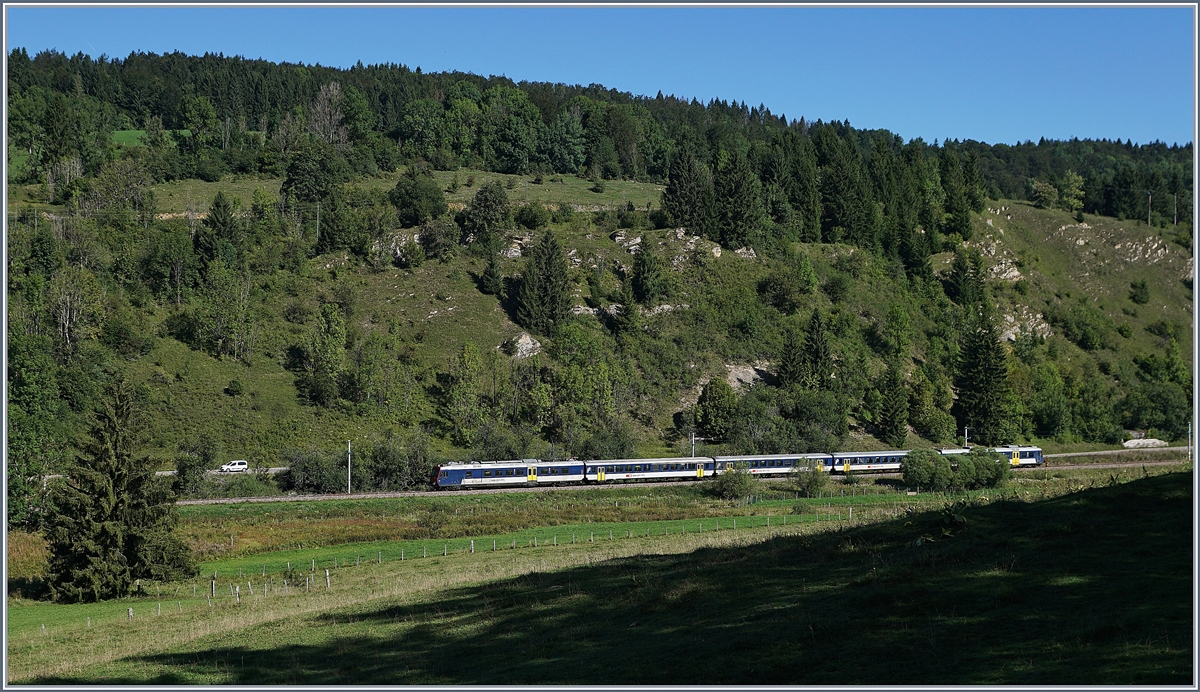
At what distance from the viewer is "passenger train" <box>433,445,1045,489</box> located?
260 feet

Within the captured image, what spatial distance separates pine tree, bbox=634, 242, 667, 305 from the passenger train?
110 ft

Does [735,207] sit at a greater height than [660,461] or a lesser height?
greater

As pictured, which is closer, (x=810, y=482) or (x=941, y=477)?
(x=941, y=477)

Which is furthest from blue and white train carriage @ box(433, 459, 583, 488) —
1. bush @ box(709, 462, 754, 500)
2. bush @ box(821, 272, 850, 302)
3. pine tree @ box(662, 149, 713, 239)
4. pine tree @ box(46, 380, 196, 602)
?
bush @ box(821, 272, 850, 302)

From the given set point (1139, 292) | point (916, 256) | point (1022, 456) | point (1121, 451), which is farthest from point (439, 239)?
point (1139, 292)

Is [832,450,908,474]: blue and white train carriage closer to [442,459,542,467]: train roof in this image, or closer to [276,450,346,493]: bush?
[442,459,542,467]: train roof

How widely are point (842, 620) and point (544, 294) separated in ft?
288

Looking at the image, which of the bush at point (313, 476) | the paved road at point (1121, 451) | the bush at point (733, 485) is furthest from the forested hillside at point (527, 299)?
the bush at point (733, 485)

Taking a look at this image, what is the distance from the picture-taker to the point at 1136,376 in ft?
408

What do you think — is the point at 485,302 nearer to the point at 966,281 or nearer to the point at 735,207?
the point at 735,207

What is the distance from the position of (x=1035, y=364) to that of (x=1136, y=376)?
1428 cm

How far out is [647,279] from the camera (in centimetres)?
11569

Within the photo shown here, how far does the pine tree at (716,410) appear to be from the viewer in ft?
319

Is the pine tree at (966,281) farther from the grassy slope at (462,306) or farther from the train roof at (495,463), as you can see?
the train roof at (495,463)
